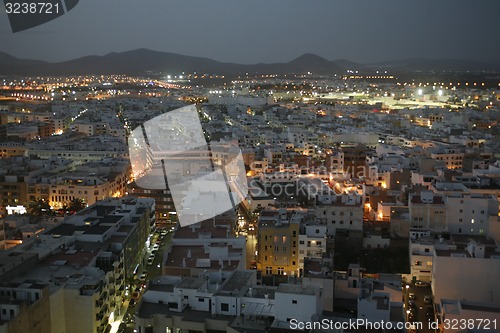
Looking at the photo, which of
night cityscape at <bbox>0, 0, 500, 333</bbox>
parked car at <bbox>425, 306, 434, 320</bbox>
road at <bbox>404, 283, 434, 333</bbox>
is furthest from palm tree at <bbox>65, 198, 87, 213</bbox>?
parked car at <bbox>425, 306, 434, 320</bbox>

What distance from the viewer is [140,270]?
210 inches

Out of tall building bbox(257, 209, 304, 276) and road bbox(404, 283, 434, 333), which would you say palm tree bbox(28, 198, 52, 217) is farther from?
road bbox(404, 283, 434, 333)

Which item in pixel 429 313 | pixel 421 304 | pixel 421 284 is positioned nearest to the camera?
pixel 429 313

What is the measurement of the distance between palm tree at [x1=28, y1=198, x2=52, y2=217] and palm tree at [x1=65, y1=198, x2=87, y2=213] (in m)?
0.24

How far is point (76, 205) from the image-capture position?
7.14 metres

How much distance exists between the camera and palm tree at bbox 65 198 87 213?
707 cm

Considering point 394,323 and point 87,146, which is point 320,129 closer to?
point 87,146

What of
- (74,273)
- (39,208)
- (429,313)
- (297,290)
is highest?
(297,290)

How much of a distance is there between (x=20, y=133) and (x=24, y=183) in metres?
6.47

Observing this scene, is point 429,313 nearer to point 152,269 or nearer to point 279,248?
point 279,248

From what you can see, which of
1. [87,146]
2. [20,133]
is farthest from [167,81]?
[87,146]

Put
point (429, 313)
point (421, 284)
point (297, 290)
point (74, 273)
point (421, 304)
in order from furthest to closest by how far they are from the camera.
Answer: point (421, 284) < point (421, 304) < point (429, 313) < point (74, 273) < point (297, 290)

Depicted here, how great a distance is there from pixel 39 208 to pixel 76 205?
45 cm

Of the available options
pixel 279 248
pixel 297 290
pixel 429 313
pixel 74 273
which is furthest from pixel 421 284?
pixel 74 273
